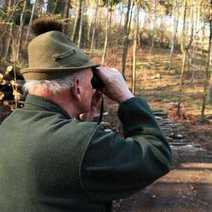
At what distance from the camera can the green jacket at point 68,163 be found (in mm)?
2061

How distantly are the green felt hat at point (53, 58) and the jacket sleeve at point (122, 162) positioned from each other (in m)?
0.29

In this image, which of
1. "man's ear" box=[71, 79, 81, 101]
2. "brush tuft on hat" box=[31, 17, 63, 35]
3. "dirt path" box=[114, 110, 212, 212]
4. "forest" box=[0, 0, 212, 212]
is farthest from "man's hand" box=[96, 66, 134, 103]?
"dirt path" box=[114, 110, 212, 212]

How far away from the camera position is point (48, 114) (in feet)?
7.13

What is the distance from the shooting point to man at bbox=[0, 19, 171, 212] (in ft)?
6.77

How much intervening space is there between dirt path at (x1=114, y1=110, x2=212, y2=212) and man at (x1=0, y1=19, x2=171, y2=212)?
680 cm

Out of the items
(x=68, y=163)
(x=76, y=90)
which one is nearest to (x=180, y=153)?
(x=76, y=90)

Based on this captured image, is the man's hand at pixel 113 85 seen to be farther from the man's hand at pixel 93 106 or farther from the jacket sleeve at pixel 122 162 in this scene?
the jacket sleeve at pixel 122 162

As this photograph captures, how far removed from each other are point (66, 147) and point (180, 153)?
520 inches

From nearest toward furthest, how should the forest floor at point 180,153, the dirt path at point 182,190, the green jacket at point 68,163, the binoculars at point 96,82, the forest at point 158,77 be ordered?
the green jacket at point 68,163 → the binoculars at point 96,82 → the dirt path at point 182,190 → the forest floor at point 180,153 → the forest at point 158,77

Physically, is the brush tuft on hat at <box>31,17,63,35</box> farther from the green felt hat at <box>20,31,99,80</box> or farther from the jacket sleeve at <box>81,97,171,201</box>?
the jacket sleeve at <box>81,97,171,201</box>

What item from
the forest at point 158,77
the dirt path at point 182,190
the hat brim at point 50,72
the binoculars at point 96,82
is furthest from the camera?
→ the forest at point 158,77

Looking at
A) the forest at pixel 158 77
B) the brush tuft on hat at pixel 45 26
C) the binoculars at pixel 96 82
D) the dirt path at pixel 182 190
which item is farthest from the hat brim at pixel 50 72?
the dirt path at pixel 182 190

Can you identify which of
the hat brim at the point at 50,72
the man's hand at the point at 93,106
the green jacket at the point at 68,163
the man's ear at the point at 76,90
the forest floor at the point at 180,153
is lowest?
the forest floor at the point at 180,153

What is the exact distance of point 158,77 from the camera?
34.2m
